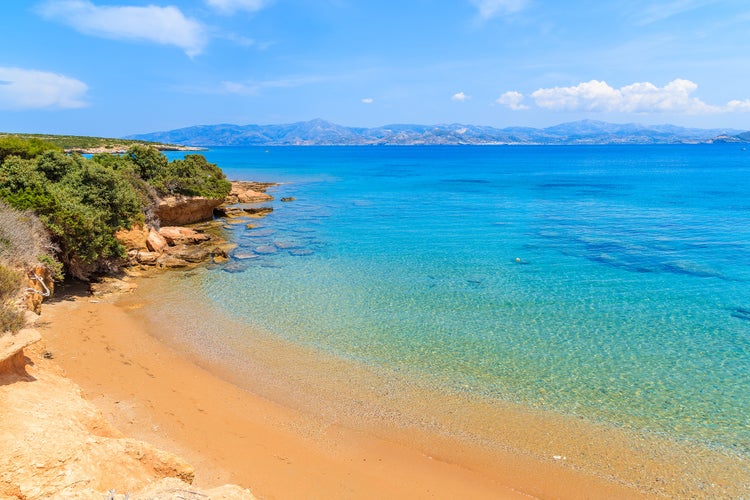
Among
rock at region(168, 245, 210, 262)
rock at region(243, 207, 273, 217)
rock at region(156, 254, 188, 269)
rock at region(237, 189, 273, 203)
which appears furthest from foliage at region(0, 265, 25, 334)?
rock at region(237, 189, 273, 203)

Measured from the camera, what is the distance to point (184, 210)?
34.9 meters

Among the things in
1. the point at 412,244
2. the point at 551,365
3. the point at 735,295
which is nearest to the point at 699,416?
the point at 551,365

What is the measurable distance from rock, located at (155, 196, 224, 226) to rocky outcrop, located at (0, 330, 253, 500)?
1002 inches

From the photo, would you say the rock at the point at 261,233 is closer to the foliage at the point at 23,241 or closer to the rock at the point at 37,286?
the foliage at the point at 23,241

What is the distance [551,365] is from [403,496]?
22.2ft

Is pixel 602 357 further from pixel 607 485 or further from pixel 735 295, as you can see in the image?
pixel 735 295

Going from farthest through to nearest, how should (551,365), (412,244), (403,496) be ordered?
(412,244), (551,365), (403,496)

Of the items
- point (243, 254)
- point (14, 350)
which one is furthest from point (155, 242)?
point (14, 350)

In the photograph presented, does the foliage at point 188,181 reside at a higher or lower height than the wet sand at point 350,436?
higher

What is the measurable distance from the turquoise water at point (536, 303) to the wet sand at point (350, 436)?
0.95m

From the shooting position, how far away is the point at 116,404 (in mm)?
11266

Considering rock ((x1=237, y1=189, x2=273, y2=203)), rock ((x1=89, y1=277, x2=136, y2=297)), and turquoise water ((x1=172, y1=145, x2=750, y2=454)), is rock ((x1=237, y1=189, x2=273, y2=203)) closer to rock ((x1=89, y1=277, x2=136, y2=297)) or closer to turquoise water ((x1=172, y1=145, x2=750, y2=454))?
turquoise water ((x1=172, y1=145, x2=750, y2=454))

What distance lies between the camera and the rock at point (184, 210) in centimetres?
3331

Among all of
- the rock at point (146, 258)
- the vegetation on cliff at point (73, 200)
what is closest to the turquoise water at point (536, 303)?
the rock at point (146, 258)
